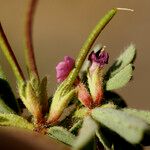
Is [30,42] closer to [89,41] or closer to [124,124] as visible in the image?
[89,41]

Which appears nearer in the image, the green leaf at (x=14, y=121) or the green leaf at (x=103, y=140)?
the green leaf at (x=103, y=140)

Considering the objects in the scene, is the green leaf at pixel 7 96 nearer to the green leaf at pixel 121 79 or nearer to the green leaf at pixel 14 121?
the green leaf at pixel 14 121

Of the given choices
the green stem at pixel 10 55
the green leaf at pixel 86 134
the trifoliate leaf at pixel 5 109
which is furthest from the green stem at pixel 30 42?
the green leaf at pixel 86 134

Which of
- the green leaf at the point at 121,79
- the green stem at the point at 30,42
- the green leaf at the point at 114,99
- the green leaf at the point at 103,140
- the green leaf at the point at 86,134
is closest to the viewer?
the green leaf at the point at 86,134

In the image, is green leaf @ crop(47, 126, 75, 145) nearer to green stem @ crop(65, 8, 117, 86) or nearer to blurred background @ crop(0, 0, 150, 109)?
green stem @ crop(65, 8, 117, 86)

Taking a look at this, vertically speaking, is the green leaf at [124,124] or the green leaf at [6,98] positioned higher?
the green leaf at [6,98]

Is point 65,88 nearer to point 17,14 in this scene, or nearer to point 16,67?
point 16,67

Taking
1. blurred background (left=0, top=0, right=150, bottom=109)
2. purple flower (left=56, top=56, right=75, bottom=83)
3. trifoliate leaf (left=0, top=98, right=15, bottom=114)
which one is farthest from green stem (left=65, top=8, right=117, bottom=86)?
blurred background (left=0, top=0, right=150, bottom=109)
